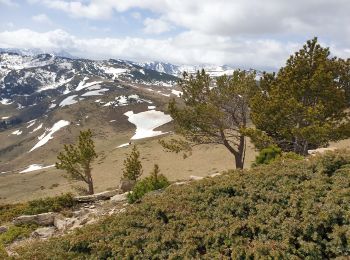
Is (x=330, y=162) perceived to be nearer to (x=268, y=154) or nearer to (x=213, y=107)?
(x=268, y=154)

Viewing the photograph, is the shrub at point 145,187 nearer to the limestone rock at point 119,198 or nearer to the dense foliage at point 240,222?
the limestone rock at point 119,198

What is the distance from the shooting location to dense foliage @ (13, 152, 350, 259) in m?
10.5

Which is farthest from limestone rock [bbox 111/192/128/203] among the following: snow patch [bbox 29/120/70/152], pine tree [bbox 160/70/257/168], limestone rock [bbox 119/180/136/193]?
snow patch [bbox 29/120/70/152]

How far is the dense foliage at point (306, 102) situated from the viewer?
28.1 m

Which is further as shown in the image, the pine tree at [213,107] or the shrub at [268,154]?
the pine tree at [213,107]

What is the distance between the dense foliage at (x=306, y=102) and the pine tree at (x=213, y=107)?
221 centimetres

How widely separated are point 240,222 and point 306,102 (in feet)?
70.4

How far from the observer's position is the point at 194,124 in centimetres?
3450

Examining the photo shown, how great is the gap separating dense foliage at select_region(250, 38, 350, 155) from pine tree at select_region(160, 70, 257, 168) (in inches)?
86.9

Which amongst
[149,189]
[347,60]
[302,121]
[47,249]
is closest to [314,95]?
[302,121]

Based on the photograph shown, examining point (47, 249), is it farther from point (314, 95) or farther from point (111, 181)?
point (111, 181)

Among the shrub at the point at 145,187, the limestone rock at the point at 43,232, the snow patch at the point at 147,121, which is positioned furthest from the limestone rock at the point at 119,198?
the snow patch at the point at 147,121

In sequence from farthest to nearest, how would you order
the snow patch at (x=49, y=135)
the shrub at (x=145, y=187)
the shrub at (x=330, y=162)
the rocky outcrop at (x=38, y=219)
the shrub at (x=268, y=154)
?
1. the snow patch at (x=49, y=135)
2. the shrub at (x=268, y=154)
3. the rocky outcrop at (x=38, y=219)
4. the shrub at (x=145, y=187)
5. the shrub at (x=330, y=162)

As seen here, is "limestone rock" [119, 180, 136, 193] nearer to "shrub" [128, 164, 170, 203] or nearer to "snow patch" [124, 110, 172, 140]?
"shrub" [128, 164, 170, 203]
